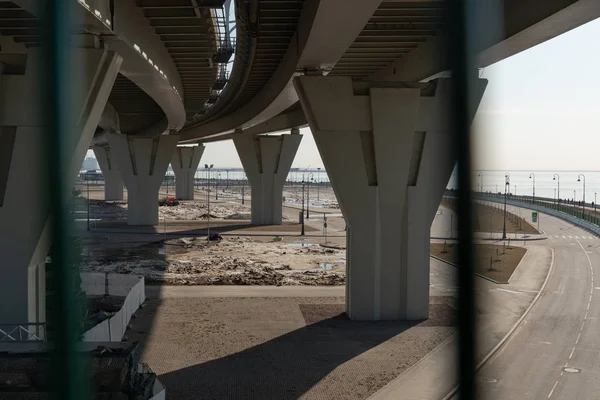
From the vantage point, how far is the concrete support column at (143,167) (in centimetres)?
5147

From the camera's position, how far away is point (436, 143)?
2158cm

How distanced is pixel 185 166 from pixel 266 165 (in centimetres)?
4483

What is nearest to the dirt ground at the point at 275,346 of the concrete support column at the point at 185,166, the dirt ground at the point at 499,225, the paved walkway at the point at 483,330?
the paved walkway at the point at 483,330

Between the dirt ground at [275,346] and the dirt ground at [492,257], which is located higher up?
the dirt ground at [492,257]

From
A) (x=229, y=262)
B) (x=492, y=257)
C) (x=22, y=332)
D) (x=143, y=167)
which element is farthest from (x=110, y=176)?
(x=22, y=332)

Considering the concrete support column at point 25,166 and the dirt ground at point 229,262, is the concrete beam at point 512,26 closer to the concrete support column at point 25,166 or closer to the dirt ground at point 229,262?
the concrete support column at point 25,166

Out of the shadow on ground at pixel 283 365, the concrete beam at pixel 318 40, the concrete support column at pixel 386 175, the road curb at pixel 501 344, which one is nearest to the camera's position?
the concrete beam at pixel 318 40

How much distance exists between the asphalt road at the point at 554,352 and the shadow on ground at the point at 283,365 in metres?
3.57

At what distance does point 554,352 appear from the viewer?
707 inches

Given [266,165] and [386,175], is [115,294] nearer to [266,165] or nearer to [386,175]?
[386,175]

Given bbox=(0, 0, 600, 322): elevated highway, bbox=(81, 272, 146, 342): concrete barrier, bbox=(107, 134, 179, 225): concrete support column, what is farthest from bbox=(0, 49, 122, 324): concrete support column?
bbox=(107, 134, 179, 225): concrete support column

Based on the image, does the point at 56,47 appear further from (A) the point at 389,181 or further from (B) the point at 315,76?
(A) the point at 389,181

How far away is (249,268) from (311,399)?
1826 centimetres

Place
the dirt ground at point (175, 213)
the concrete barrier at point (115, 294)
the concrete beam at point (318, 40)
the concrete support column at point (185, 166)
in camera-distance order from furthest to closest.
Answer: the concrete support column at point (185, 166) < the dirt ground at point (175, 213) < the concrete barrier at point (115, 294) < the concrete beam at point (318, 40)
